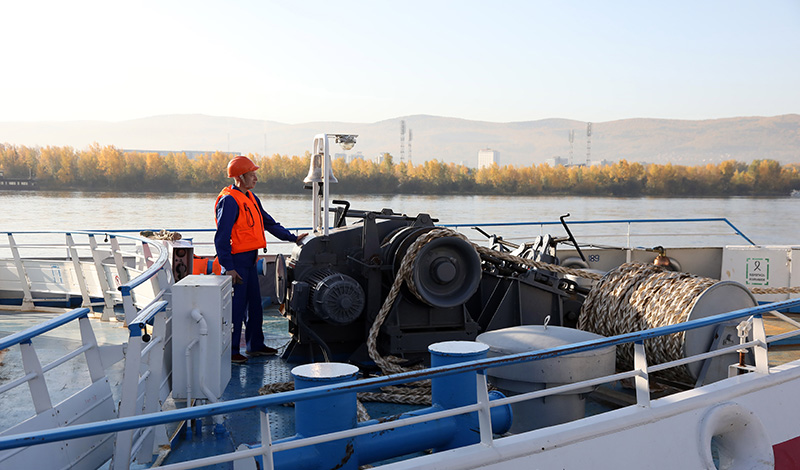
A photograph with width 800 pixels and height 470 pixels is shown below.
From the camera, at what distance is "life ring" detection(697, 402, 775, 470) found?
354 cm

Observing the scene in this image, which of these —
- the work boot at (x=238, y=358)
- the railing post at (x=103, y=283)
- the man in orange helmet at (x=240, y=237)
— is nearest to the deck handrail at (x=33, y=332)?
the man in orange helmet at (x=240, y=237)

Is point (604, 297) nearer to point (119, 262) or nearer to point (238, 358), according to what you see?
point (238, 358)

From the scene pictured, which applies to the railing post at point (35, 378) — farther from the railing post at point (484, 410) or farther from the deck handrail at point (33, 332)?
the railing post at point (484, 410)

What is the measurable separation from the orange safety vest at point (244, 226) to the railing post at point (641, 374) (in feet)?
9.85

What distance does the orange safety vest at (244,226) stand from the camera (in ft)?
16.4

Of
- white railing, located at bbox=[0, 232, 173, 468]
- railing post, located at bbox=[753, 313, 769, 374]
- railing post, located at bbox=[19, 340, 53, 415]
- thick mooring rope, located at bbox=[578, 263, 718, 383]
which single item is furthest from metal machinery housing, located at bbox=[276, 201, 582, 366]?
railing post, located at bbox=[19, 340, 53, 415]

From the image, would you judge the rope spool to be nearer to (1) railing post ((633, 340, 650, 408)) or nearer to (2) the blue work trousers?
(1) railing post ((633, 340, 650, 408))

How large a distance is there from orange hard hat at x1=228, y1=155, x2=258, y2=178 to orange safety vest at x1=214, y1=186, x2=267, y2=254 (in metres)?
0.13

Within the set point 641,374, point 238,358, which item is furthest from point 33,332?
point 238,358

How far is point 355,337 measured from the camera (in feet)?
17.2

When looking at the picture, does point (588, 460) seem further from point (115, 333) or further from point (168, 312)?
point (115, 333)

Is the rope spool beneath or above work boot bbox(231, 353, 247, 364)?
above

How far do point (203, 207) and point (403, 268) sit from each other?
4525cm

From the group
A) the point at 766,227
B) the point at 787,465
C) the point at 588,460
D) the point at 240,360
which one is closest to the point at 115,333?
the point at 240,360
